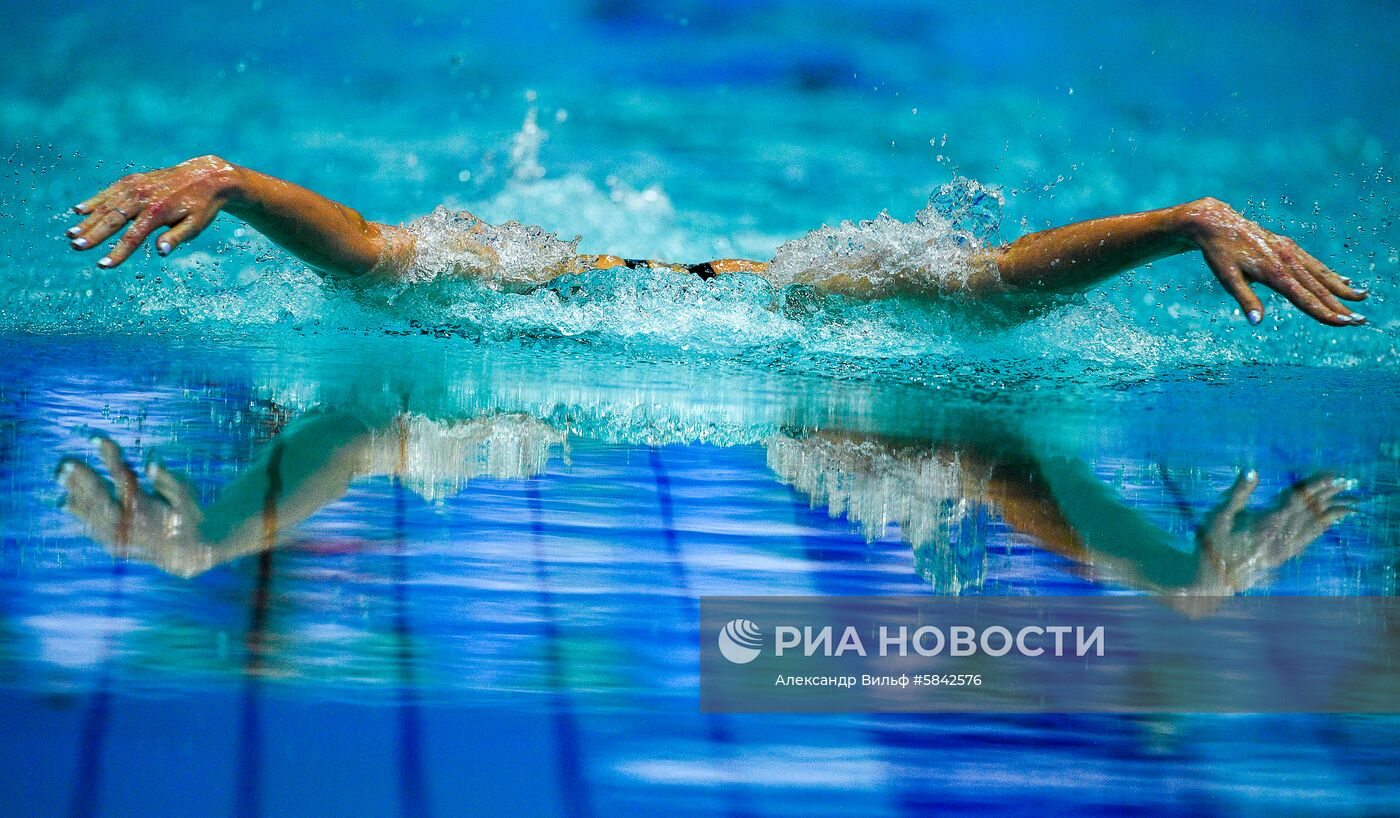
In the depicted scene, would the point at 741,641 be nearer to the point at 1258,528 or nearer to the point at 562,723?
the point at 562,723

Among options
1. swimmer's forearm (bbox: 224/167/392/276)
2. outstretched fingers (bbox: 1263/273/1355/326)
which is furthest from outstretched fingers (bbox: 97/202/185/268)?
outstretched fingers (bbox: 1263/273/1355/326)

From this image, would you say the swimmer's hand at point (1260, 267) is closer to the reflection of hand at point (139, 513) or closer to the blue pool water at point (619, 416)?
the blue pool water at point (619, 416)

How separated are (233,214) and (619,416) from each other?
0.86 meters

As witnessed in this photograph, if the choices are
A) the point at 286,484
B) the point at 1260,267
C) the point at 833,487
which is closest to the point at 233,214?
the point at 286,484

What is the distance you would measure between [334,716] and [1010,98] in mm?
6198

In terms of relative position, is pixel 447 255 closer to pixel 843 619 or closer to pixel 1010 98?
pixel 843 619

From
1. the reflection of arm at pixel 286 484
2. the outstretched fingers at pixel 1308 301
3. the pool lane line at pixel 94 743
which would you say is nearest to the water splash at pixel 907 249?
the outstretched fingers at pixel 1308 301

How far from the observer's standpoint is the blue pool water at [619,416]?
735 millimetres

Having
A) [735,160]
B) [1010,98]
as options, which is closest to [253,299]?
[735,160]

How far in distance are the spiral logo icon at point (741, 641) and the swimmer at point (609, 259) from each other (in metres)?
1.13

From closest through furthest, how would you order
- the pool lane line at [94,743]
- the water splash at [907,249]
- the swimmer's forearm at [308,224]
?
the pool lane line at [94,743] < the swimmer's forearm at [308,224] < the water splash at [907,249]

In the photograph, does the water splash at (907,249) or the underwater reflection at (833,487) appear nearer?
the underwater reflection at (833,487)

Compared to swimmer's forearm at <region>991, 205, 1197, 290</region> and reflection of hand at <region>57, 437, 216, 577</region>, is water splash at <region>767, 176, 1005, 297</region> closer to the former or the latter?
swimmer's forearm at <region>991, 205, 1197, 290</region>

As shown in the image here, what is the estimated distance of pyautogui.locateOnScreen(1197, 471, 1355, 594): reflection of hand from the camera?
1183mm
